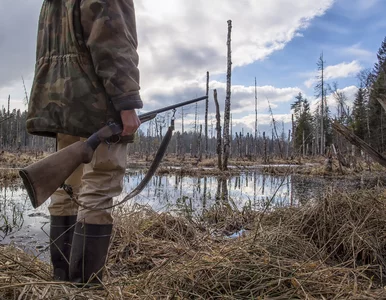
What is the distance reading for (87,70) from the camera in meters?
1.85

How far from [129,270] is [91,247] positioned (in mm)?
862

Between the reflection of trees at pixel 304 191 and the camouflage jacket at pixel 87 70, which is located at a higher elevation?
the camouflage jacket at pixel 87 70

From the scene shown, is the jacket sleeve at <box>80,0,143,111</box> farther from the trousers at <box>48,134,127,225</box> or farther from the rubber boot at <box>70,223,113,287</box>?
the rubber boot at <box>70,223,113,287</box>

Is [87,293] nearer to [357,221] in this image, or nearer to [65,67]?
[65,67]

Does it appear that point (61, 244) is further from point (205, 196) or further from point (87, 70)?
point (205, 196)

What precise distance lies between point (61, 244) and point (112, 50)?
1303 millimetres

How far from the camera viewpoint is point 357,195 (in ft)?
11.2

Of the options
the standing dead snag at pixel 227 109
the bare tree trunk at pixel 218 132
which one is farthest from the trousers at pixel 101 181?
the bare tree trunk at pixel 218 132

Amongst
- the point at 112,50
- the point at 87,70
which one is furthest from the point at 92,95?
the point at 112,50

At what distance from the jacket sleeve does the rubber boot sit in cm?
74

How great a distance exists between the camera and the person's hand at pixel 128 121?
6.03 ft

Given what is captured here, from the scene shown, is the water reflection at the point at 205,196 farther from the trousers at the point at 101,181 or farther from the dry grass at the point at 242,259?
the trousers at the point at 101,181

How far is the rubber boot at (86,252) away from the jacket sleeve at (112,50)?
0.74 m

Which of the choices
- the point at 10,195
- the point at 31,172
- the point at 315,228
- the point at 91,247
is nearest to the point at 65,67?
the point at 31,172
